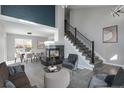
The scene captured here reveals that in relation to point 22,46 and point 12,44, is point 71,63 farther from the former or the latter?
point 12,44

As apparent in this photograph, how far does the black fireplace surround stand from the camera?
6.13 m

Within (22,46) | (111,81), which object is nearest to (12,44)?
(22,46)

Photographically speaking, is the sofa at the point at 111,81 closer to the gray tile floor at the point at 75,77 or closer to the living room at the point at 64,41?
the gray tile floor at the point at 75,77

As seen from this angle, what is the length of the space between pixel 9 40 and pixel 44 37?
91.4 inches

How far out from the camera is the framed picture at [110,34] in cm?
539

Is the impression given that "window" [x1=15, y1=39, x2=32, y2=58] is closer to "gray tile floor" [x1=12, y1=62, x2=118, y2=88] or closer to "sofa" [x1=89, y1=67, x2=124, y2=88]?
"gray tile floor" [x1=12, y1=62, x2=118, y2=88]

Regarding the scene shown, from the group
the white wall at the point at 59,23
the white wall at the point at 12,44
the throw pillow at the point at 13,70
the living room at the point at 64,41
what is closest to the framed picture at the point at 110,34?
the living room at the point at 64,41

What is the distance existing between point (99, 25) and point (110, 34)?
0.87 meters

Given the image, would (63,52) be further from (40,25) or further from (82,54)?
(40,25)

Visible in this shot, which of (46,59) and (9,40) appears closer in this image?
(46,59)

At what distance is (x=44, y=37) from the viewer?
7637mm

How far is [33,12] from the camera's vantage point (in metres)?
4.69

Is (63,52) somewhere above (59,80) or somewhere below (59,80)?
above
